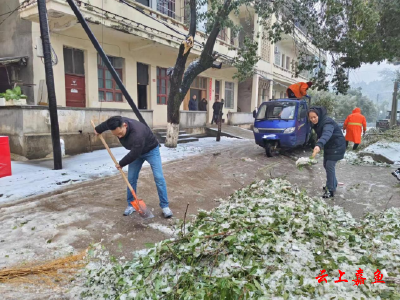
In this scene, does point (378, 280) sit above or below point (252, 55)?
below

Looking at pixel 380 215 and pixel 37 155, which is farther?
pixel 37 155

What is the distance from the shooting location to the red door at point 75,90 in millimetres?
10242

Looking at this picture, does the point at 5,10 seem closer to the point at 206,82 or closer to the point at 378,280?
the point at 206,82

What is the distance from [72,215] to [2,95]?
557 centimetres

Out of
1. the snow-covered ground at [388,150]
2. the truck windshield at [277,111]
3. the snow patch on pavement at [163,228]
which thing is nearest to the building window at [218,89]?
the truck windshield at [277,111]

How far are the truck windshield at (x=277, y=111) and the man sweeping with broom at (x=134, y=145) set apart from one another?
6.17 metres

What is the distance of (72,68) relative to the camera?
407 inches

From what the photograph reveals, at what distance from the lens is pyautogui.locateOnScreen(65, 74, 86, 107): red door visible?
10.2 meters

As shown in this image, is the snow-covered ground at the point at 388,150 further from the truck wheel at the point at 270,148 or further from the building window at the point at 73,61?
the building window at the point at 73,61

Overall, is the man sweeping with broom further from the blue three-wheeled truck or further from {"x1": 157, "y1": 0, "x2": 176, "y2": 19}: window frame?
{"x1": 157, "y1": 0, "x2": 176, "y2": 19}: window frame

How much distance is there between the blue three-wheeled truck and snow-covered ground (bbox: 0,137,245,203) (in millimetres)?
2890

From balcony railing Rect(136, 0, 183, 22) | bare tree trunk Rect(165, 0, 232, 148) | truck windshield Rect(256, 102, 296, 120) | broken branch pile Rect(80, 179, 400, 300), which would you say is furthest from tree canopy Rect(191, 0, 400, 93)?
broken branch pile Rect(80, 179, 400, 300)

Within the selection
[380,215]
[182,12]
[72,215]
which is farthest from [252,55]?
[72,215]

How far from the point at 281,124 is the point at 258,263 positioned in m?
7.22
